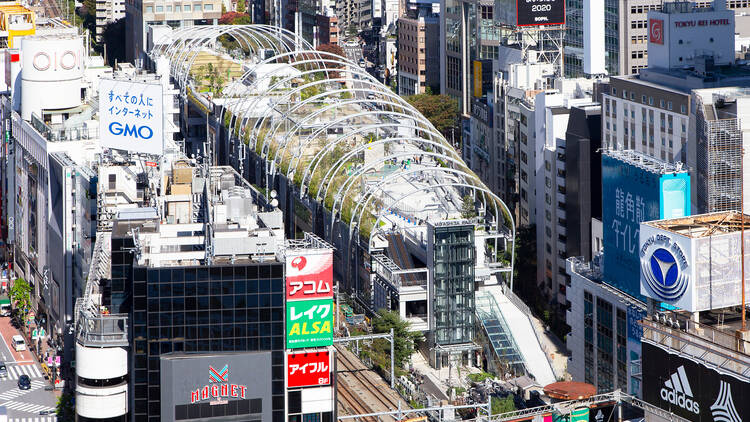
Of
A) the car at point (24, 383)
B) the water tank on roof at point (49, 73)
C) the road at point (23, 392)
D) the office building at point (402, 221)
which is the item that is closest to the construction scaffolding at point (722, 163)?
the office building at point (402, 221)

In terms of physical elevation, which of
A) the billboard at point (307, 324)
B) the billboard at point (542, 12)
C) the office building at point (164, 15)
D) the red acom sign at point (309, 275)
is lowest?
the billboard at point (307, 324)

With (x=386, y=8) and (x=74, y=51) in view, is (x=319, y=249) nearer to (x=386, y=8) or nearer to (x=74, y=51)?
(x=74, y=51)

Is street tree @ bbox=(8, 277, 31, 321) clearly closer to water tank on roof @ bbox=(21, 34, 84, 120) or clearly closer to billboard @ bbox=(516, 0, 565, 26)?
water tank on roof @ bbox=(21, 34, 84, 120)

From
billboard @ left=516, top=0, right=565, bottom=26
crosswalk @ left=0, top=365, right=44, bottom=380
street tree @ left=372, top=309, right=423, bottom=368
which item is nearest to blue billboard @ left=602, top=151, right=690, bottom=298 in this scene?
street tree @ left=372, top=309, right=423, bottom=368

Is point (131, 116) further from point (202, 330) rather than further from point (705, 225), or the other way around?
point (705, 225)

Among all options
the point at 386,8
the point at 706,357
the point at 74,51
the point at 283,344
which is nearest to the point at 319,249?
the point at 283,344

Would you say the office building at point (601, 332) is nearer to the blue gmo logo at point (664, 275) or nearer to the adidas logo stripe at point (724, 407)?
the blue gmo logo at point (664, 275)

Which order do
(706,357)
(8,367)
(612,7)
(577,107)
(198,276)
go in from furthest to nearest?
(612,7) → (577,107) → (8,367) → (198,276) → (706,357)
